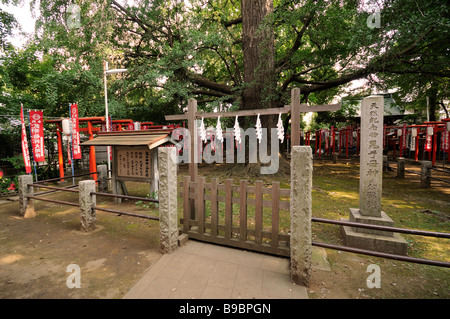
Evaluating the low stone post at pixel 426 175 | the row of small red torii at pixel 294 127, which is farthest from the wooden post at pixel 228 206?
the low stone post at pixel 426 175

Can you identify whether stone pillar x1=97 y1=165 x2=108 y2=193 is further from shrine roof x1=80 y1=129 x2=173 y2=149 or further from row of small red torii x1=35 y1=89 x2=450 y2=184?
shrine roof x1=80 y1=129 x2=173 y2=149

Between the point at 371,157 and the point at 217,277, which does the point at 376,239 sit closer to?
the point at 371,157

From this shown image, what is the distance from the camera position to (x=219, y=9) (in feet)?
47.4

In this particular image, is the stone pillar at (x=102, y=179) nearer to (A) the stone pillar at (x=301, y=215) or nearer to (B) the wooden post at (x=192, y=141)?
(B) the wooden post at (x=192, y=141)

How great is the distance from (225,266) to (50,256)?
3457mm

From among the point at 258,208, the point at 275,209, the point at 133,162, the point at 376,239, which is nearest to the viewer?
the point at 275,209

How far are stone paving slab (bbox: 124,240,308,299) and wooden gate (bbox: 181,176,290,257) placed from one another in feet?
0.73

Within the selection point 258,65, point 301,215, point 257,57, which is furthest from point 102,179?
point 257,57

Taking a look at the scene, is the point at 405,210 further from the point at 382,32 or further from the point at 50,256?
the point at 50,256

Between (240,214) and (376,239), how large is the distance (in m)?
2.79

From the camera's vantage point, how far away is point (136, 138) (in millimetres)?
6410

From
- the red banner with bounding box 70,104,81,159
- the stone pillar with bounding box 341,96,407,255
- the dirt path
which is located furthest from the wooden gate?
the red banner with bounding box 70,104,81,159

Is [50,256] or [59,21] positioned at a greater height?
[59,21]

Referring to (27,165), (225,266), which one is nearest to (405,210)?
(225,266)
